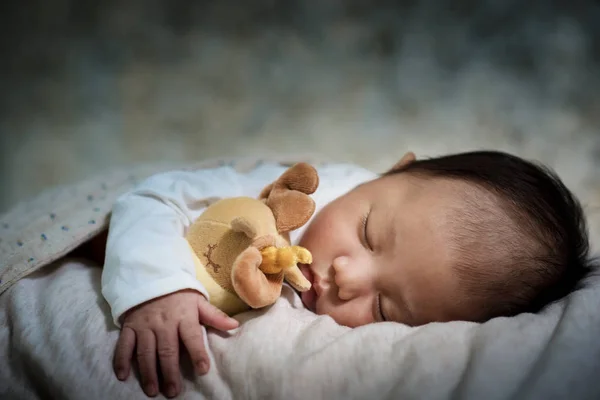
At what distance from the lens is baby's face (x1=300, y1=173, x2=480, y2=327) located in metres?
0.72

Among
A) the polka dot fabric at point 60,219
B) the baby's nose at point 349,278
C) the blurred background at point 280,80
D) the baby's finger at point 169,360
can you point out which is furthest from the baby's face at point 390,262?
the blurred background at point 280,80

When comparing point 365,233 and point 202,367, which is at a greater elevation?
point 365,233

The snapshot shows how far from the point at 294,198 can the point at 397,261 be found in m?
0.17

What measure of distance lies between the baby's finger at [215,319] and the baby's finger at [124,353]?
0.29ft

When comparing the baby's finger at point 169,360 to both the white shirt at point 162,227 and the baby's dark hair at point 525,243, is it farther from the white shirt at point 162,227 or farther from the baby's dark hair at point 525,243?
the baby's dark hair at point 525,243

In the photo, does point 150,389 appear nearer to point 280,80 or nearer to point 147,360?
point 147,360

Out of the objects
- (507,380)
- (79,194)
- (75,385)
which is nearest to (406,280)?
(507,380)

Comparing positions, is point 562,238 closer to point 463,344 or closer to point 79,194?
point 463,344

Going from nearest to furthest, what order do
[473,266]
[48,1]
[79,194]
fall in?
[473,266], [79,194], [48,1]

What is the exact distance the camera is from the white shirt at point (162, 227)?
667mm

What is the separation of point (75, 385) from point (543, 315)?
1.90ft

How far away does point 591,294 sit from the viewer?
0.67 m

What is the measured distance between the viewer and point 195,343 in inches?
25.1

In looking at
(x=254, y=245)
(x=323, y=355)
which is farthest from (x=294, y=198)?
(x=323, y=355)
